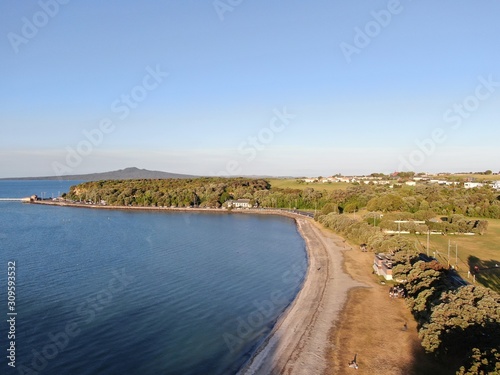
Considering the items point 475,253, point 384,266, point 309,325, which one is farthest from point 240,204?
point 309,325

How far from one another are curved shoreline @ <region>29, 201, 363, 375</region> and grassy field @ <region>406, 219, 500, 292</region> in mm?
9963

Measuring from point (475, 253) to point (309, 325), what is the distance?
28188 millimetres

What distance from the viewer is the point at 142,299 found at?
94.7 ft

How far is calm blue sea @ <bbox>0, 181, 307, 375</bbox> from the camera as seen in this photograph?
2017 cm

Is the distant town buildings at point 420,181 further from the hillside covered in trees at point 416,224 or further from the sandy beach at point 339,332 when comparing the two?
the sandy beach at point 339,332

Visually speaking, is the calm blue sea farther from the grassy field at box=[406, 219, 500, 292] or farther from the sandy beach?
the grassy field at box=[406, 219, 500, 292]

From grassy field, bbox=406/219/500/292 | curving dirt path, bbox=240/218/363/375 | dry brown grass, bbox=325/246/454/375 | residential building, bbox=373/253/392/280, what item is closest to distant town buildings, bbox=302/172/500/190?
grassy field, bbox=406/219/500/292

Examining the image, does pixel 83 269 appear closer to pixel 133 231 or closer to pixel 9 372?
pixel 9 372

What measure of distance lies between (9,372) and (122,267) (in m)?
20.3

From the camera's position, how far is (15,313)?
25172 millimetres

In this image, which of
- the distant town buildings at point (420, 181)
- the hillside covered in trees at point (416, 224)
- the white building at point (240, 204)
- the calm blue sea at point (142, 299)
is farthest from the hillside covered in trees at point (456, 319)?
the distant town buildings at point (420, 181)

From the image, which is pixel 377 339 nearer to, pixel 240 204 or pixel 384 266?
pixel 384 266

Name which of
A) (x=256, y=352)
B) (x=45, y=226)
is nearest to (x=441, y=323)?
(x=256, y=352)

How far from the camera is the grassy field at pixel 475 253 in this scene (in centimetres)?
3291
